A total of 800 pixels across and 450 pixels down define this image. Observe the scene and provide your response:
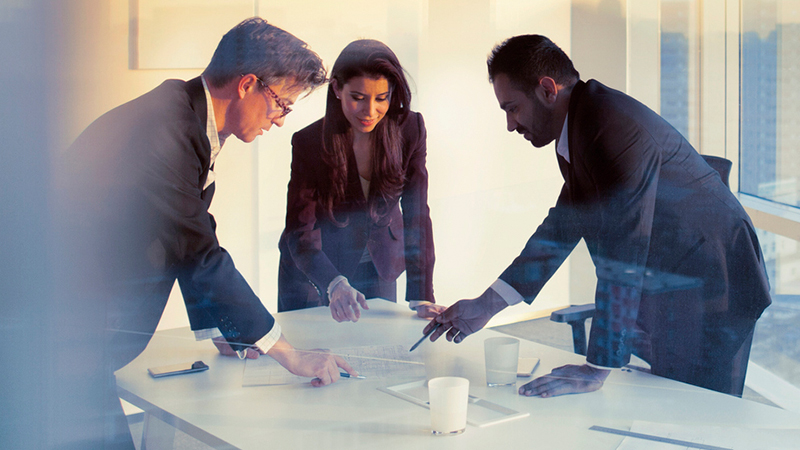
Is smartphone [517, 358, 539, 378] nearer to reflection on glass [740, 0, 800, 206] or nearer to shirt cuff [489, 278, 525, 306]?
shirt cuff [489, 278, 525, 306]

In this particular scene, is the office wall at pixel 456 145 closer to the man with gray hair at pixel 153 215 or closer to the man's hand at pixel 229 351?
the man with gray hair at pixel 153 215

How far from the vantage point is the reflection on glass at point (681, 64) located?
0.93m

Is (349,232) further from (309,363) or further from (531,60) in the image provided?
(531,60)

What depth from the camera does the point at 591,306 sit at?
3.42 feet

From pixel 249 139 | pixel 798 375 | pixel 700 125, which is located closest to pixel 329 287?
pixel 249 139

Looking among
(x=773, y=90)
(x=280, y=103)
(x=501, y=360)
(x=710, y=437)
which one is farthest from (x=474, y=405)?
(x=773, y=90)

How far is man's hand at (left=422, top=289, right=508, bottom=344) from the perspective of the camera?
1054mm

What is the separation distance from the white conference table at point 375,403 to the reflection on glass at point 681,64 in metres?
0.43

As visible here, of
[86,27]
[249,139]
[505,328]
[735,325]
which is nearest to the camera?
[86,27]

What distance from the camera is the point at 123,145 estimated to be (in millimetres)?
743

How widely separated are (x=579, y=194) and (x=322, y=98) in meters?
0.47

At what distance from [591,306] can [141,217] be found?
2.43ft

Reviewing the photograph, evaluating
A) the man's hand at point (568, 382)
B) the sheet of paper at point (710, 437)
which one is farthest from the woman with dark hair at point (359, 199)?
the sheet of paper at point (710, 437)

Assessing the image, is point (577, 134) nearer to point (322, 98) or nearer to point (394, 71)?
point (394, 71)
